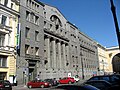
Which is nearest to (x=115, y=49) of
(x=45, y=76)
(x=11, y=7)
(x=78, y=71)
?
(x=78, y=71)

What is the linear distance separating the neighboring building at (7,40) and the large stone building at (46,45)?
1.76 m

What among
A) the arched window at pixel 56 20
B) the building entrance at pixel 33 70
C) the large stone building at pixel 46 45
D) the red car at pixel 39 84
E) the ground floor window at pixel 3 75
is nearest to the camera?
the red car at pixel 39 84

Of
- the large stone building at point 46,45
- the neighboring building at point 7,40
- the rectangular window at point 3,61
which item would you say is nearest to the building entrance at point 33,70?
the large stone building at point 46,45

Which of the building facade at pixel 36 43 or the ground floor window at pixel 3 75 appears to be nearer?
the ground floor window at pixel 3 75

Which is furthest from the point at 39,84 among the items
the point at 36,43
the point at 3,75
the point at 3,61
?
the point at 36,43

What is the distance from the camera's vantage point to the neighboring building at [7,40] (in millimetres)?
34269

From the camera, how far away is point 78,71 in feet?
221

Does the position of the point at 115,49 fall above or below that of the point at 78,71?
above

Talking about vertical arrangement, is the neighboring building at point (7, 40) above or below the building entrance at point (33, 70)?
above

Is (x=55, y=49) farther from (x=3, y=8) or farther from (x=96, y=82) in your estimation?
(x=96, y=82)

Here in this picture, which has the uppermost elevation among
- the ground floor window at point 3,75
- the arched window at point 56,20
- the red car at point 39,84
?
the arched window at point 56,20

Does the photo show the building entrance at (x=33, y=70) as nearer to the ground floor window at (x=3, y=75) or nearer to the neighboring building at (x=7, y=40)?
the neighboring building at (x=7, y=40)

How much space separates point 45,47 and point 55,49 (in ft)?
17.9

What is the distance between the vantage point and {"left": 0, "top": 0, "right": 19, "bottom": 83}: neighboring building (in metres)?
34.3
